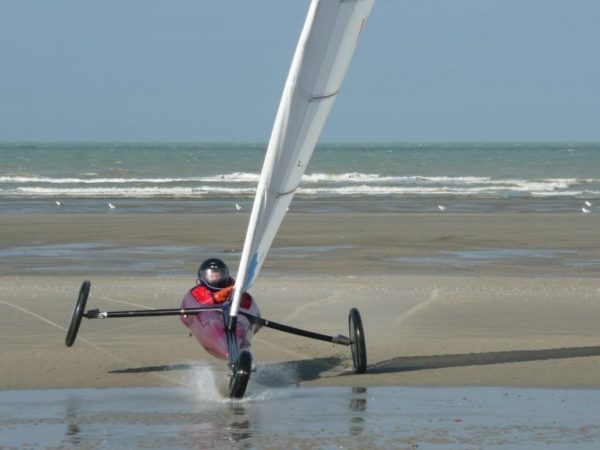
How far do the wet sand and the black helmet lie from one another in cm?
66

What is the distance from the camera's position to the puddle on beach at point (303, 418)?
7.48 meters

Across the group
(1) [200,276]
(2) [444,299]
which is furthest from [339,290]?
(1) [200,276]

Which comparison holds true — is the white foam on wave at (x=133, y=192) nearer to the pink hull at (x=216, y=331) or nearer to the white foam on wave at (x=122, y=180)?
the white foam on wave at (x=122, y=180)

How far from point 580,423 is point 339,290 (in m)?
7.93

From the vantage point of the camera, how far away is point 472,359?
35.1 ft

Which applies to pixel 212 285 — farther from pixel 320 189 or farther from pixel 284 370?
pixel 320 189

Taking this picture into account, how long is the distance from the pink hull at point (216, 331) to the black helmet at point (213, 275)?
0.50 meters

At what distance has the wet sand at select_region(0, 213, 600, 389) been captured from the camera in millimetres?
10156

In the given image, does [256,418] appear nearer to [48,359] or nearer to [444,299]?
[48,359]

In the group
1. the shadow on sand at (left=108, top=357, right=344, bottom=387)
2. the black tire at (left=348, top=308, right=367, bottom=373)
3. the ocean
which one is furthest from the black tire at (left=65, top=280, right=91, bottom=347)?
the ocean

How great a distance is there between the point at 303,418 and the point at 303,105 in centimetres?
212

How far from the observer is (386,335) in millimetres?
12219

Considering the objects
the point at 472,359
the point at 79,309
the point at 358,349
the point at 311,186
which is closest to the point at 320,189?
the point at 311,186

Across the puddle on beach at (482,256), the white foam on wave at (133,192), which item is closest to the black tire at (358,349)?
the puddle on beach at (482,256)
